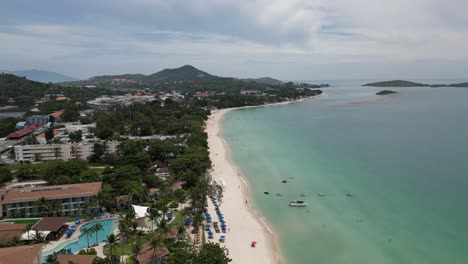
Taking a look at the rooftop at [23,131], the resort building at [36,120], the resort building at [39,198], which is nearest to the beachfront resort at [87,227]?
the resort building at [39,198]

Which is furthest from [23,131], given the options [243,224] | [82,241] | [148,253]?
[148,253]

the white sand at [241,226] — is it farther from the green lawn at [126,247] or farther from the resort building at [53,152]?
the resort building at [53,152]

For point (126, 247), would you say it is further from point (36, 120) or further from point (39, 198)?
point (36, 120)

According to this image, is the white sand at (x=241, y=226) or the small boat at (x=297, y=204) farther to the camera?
the small boat at (x=297, y=204)

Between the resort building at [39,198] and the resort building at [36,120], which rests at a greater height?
the resort building at [36,120]

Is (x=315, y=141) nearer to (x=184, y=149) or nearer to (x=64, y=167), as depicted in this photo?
(x=184, y=149)

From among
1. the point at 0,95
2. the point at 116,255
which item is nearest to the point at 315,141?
the point at 116,255
